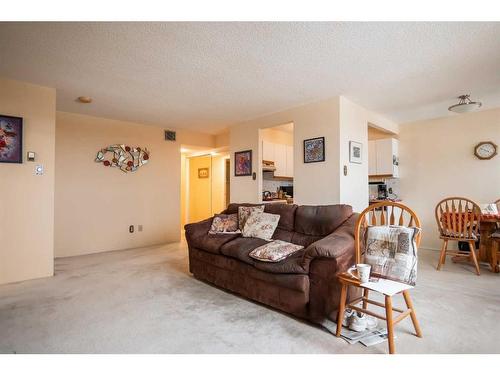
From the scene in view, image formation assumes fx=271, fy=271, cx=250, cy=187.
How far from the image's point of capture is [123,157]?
4.95 m

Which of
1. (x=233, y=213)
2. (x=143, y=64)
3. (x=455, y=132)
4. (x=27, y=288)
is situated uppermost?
(x=143, y=64)

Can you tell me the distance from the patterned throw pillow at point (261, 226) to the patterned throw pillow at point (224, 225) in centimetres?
19

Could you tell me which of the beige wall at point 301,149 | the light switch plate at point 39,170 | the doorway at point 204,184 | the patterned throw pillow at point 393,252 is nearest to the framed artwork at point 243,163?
the beige wall at point 301,149

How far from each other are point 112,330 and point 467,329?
260cm

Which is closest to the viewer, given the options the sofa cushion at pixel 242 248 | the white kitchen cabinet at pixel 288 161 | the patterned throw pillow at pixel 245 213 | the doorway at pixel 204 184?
the sofa cushion at pixel 242 248

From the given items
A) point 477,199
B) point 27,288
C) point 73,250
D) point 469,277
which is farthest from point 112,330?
point 477,199

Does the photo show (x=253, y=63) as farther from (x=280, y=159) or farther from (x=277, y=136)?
(x=277, y=136)

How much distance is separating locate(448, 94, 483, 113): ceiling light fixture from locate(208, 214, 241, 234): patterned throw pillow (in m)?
3.21

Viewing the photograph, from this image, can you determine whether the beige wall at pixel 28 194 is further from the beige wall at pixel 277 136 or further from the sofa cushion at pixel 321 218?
the beige wall at pixel 277 136

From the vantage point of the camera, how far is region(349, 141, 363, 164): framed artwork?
384cm

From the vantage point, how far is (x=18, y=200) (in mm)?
3164

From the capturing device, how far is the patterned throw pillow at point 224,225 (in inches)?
132
